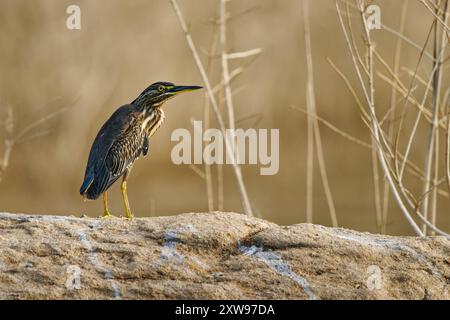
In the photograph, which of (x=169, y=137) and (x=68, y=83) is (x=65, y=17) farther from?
(x=169, y=137)

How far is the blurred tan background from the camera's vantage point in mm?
12680

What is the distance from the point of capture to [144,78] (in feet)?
41.8

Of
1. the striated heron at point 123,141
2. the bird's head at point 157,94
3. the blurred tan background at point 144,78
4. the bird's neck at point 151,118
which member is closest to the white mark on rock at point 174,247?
the striated heron at point 123,141

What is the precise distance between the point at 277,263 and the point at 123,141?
6.59ft

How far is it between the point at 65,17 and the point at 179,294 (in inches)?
346

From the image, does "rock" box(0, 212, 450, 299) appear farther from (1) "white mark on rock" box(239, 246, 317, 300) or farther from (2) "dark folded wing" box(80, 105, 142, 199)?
(2) "dark folded wing" box(80, 105, 142, 199)

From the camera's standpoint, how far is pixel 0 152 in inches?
499

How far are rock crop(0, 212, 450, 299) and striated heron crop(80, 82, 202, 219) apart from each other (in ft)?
3.57

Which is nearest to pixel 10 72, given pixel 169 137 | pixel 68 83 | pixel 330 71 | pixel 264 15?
pixel 68 83

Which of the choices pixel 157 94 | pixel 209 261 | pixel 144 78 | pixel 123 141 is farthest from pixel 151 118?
pixel 144 78

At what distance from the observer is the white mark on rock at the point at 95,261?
452 cm

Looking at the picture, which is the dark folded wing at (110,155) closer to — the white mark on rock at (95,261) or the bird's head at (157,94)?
the bird's head at (157,94)

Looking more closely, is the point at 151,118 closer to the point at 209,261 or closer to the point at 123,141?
the point at 123,141

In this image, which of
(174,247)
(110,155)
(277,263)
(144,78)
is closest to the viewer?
(277,263)
